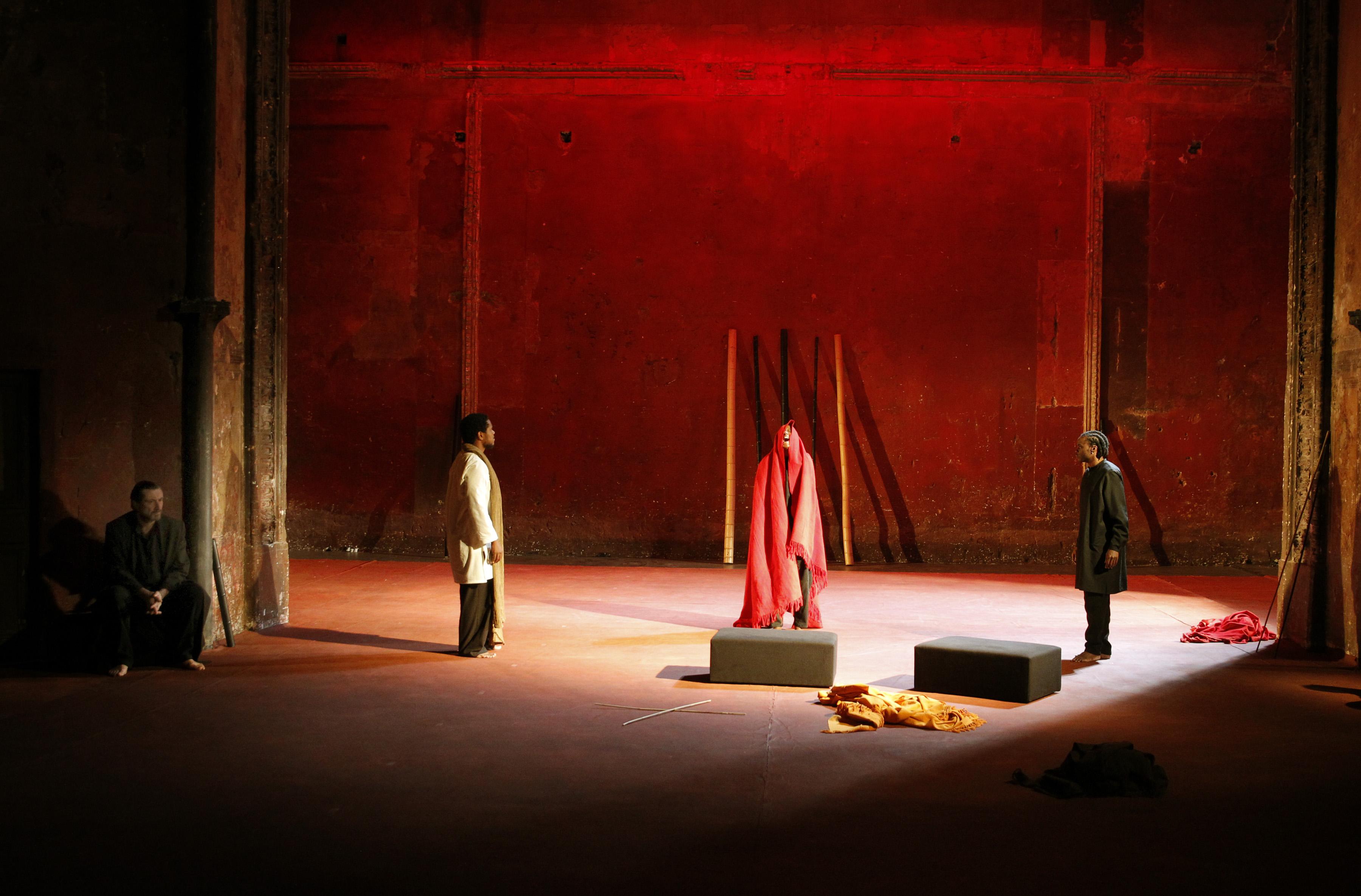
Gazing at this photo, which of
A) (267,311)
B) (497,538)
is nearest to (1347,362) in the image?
(497,538)

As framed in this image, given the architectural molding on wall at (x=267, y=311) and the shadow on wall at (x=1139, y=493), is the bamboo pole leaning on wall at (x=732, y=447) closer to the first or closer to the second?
the shadow on wall at (x=1139, y=493)

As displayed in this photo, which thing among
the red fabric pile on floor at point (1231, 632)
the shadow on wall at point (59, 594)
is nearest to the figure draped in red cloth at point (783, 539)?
the red fabric pile on floor at point (1231, 632)

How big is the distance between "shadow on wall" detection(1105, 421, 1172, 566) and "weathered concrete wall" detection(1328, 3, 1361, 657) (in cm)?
428

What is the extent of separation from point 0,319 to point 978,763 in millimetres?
5731

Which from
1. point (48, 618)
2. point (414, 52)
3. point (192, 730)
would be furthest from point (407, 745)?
point (414, 52)

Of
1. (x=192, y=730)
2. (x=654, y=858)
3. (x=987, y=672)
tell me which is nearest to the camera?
(x=654, y=858)

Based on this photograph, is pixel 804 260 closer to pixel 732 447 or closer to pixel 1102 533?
pixel 732 447

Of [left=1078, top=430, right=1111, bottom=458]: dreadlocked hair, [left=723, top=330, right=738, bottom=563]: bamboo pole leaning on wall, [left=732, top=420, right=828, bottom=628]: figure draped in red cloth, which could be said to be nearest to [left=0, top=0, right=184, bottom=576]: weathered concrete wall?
[left=732, top=420, right=828, bottom=628]: figure draped in red cloth

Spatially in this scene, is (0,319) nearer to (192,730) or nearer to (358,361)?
(192,730)

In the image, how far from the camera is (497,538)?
6793 millimetres

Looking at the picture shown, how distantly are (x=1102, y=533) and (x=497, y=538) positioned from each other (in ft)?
12.3

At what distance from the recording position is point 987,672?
5801 millimetres

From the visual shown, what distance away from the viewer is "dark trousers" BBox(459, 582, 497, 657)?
6.79m

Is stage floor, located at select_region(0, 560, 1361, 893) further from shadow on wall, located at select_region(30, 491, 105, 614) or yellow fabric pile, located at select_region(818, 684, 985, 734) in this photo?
shadow on wall, located at select_region(30, 491, 105, 614)
